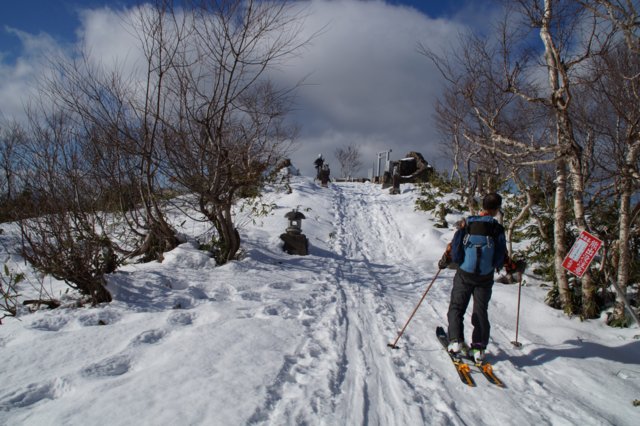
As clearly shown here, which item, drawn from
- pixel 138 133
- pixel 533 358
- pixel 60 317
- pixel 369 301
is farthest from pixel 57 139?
pixel 533 358

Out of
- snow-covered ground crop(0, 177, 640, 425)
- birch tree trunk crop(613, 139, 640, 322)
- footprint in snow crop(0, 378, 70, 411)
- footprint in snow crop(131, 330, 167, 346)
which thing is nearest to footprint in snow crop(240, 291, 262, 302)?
snow-covered ground crop(0, 177, 640, 425)

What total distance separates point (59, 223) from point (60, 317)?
1.34m

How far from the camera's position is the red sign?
3.97 meters

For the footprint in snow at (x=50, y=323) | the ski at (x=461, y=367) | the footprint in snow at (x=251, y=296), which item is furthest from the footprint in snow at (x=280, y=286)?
the footprint in snow at (x=50, y=323)

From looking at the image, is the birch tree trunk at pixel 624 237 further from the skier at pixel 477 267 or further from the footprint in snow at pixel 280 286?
the footprint in snow at pixel 280 286

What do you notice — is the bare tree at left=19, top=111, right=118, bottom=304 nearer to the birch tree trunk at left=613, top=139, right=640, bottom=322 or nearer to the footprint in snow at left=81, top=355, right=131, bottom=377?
the footprint in snow at left=81, top=355, right=131, bottom=377

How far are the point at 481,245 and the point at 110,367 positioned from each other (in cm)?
380

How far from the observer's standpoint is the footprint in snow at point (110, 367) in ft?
10.1

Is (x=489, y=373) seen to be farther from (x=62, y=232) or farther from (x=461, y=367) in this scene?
(x=62, y=232)

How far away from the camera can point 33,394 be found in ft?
8.98

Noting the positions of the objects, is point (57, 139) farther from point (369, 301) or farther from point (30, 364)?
point (369, 301)

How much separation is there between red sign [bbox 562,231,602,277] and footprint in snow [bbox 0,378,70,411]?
195 inches

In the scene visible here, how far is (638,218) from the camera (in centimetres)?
573

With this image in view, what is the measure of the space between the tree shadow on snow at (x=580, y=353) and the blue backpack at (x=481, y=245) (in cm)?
116
